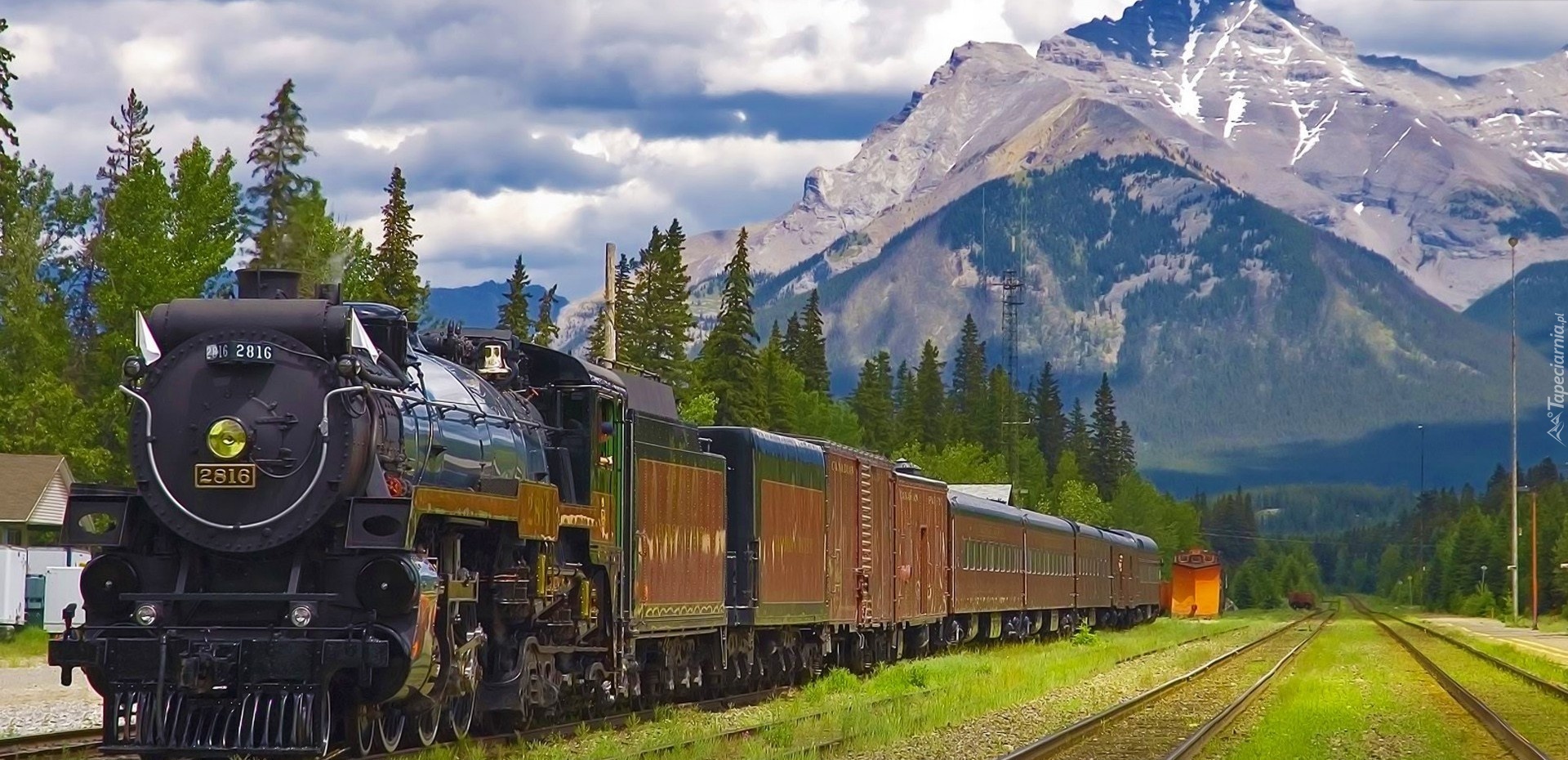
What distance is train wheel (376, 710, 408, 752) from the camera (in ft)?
54.9

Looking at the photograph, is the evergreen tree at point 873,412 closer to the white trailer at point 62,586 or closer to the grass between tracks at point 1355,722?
the white trailer at point 62,586

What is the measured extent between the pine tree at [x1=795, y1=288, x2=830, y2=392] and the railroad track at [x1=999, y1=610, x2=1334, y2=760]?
82.4 metres

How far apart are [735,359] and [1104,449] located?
3896 inches

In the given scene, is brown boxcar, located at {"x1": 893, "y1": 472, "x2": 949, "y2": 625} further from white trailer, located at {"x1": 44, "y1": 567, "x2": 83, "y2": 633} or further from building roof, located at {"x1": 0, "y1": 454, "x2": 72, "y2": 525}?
building roof, located at {"x1": 0, "y1": 454, "x2": 72, "y2": 525}

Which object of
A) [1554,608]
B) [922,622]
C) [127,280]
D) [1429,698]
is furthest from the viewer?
[1554,608]

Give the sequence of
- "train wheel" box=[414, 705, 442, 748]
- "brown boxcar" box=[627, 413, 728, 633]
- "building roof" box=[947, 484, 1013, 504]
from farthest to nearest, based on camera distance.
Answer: "building roof" box=[947, 484, 1013, 504], "brown boxcar" box=[627, 413, 728, 633], "train wheel" box=[414, 705, 442, 748]

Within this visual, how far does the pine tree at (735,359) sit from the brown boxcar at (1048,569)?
26123 millimetres

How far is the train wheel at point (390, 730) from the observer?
16734 millimetres

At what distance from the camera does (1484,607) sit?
383 feet

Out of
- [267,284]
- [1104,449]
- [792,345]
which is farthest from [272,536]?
[1104,449]

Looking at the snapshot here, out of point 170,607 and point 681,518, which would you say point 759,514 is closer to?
point 681,518

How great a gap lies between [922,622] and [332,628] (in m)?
24.1

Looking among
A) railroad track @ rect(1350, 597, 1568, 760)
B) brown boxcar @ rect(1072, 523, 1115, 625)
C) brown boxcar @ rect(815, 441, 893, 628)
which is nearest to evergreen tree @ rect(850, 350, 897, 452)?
brown boxcar @ rect(1072, 523, 1115, 625)

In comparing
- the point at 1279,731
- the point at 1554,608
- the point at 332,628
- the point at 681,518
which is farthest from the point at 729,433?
the point at 1554,608
